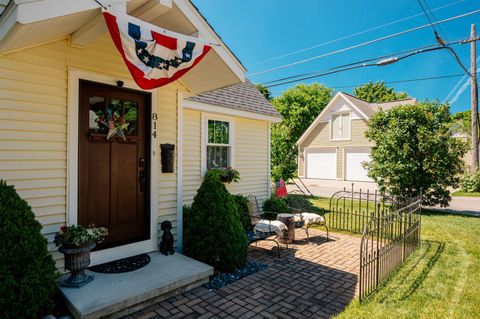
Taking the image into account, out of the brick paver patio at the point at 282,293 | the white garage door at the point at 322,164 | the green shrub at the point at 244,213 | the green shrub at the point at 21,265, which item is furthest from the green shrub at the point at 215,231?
the white garage door at the point at 322,164

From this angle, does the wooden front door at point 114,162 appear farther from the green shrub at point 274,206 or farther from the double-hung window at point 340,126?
the double-hung window at point 340,126

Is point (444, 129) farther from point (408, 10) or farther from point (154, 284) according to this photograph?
point (154, 284)

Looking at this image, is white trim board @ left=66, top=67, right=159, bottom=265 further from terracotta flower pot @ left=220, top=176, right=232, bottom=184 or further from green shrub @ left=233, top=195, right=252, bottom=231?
terracotta flower pot @ left=220, top=176, right=232, bottom=184

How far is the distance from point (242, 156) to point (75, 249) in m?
5.64

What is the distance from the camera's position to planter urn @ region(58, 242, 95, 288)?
11.1 ft

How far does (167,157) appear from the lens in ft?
16.5

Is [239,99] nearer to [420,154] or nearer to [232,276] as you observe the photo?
[232,276]

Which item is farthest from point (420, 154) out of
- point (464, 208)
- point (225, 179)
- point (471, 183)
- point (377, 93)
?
point (377, 93)

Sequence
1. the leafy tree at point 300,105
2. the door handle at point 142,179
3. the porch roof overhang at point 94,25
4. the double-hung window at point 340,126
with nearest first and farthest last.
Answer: the porch roof overhang at point 94,25, the door handle at point 142,179, the double-hung window at point 340,126, the leafy tree at point 300,105

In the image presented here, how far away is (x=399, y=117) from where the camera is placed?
10.7m

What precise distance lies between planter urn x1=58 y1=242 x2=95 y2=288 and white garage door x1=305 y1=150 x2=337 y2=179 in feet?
67.3

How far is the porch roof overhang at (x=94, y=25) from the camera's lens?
2.83 metres

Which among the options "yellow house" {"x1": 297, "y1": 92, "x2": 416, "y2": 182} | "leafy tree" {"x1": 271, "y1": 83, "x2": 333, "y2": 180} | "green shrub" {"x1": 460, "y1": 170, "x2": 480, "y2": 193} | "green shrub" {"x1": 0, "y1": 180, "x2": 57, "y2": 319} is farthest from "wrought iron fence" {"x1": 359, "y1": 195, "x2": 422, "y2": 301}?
"leafy tree" {"x1": 271, "y1": 83, "x2": 333, "y2": 180}

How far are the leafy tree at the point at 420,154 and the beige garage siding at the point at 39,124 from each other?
10.2 metres
